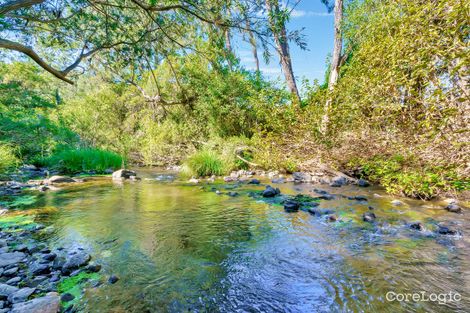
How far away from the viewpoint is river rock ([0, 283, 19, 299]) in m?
2.03

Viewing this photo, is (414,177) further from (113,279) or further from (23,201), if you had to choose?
(23,201)

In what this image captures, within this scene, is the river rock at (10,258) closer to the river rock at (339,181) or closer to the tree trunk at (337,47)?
the river rock at (339,181)

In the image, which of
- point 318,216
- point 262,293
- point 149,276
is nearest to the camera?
point 262,293

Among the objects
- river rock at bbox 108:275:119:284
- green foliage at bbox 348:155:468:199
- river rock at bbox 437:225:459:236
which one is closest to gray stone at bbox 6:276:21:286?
river rock at bbox 108:275:119:284

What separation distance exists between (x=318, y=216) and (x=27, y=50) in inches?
238

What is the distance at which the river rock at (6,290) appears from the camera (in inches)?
79.8

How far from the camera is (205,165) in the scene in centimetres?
982

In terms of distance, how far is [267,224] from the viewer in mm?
4117

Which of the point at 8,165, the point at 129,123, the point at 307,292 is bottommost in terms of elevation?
the point at 307,292

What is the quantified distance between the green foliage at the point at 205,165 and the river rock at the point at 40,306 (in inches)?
304

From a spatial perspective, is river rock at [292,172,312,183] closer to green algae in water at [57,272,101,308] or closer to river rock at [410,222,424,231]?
river rock at [410,222,424,231]

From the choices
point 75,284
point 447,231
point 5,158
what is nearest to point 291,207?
point 447,231

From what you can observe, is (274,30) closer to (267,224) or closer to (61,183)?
(267,224)

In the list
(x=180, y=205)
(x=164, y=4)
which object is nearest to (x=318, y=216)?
(x=180, y=205)
